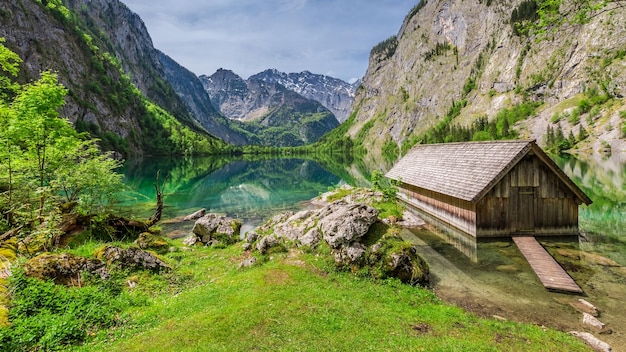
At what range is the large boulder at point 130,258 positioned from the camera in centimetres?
1462

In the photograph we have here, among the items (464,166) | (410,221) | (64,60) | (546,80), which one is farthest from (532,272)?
(64,60)

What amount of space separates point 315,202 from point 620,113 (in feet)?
368

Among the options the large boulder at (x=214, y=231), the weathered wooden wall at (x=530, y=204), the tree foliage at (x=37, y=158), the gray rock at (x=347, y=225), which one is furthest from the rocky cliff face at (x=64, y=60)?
the weathered wooden wall at (x=530, y=204)

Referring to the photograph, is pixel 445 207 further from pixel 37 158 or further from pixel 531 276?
pixel 37 158

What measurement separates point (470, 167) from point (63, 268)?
27002 mm

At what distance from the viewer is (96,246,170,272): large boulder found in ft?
48.0

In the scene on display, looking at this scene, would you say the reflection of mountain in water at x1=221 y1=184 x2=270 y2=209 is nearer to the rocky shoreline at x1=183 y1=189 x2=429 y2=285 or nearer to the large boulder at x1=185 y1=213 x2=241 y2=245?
the large boulder at x1=185 y1=213 x2=241 y2=245

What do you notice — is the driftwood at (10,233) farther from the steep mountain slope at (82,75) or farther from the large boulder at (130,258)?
the steep mountain slope at (82,75)

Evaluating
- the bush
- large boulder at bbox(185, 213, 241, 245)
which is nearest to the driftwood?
the bush

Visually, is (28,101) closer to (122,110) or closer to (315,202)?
(315,202)

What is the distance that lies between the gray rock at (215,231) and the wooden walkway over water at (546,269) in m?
18.9

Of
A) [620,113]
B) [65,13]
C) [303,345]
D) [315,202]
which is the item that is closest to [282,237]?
[303,345]

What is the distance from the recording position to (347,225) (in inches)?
628

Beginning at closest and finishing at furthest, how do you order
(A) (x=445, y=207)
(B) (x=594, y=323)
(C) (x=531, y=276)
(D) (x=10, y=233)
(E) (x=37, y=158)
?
(B) (x=594, y=323) → (D) (x=10, y=233) → (C) (x=531, y=276) → (E) (x=37, y=158) → (A) (x=445, y=207)
